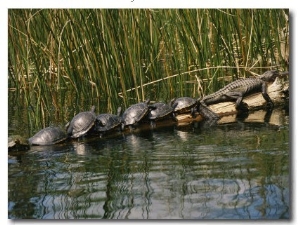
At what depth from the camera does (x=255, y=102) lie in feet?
17.9

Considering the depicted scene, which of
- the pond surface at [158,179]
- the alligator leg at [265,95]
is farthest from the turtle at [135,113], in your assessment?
the alligator leg at [265,95]

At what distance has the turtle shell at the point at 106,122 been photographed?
502 centimetres

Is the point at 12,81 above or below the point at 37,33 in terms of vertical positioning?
below

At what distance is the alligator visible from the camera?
535 centimetres

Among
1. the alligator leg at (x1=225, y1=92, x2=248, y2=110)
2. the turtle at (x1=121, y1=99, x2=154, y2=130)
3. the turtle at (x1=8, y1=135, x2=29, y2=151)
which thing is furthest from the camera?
the alligator leg at (x1=225, y1=92, x2=248, y2=110)

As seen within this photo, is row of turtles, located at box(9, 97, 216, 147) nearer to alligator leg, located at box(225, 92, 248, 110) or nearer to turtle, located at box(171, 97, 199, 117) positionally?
turtle, located at box(171, 97, 199, 117)

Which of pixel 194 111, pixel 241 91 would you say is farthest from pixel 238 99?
pixel 194 111

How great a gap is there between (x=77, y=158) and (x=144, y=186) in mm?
662

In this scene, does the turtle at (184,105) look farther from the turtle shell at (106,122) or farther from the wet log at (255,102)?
Answer: the turtle shell at (106,122)

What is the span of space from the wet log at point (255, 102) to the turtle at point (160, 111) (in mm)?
101

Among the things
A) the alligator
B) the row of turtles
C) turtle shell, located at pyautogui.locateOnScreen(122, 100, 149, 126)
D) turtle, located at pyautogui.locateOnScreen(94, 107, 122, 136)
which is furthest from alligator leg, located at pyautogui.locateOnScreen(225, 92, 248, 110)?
turtle, located at pyautogui.locateOnScreen(94, 107, 122, 136)
